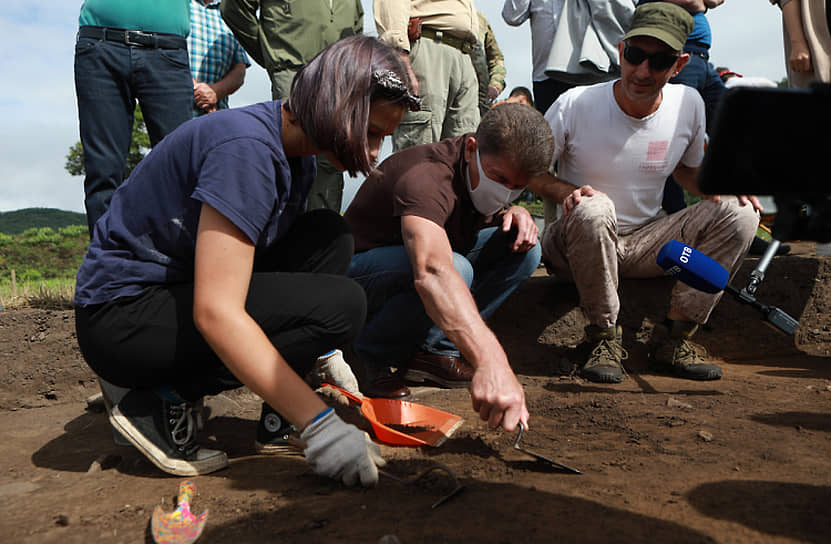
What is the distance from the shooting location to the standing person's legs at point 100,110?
277 centimetres

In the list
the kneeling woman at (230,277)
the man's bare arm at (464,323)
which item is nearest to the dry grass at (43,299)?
the kneeling woman at (230,277)

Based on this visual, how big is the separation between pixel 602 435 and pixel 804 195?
1.27 meters

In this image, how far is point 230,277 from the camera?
58.2 inches

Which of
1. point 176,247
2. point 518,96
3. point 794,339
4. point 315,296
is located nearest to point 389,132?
point 315,296

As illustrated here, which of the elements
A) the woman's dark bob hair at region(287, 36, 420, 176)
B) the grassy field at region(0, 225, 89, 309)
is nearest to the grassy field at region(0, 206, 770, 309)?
the grassy field at region(0, 225, 89, 309)

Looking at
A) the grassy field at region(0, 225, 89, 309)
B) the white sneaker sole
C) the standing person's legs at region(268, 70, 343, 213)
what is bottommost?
the grassy field at region(0, 225, 89, 309)

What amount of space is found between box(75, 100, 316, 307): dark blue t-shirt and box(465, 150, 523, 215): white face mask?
36.3 inches

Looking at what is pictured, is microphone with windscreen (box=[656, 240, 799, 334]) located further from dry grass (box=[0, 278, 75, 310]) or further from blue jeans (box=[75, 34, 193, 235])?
dry grass (box=[0, 278, 75, 310])

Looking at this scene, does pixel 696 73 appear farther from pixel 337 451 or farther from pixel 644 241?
pixel 337 451

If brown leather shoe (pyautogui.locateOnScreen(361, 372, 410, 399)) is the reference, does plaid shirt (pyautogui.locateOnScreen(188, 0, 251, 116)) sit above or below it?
above

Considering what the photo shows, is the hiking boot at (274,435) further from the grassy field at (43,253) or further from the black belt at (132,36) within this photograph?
the grassy field at (43,253)

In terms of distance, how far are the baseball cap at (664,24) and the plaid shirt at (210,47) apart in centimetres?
219

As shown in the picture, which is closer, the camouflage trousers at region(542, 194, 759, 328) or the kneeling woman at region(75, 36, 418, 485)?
the kneeling woman at region(75, 36, 418, 485)

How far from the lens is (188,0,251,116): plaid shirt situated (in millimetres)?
3393
